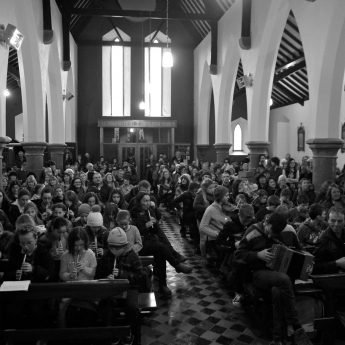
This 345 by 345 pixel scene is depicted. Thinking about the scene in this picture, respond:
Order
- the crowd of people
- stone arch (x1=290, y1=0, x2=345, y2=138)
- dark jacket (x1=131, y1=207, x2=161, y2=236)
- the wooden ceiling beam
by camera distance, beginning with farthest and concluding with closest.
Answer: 1. the wooden ceiling beam
2. stone arch (x1=290, y1=0, x2=345, y2=138)
3. dark jacket (x1=131, y1=207, x2=161, y2=236)
4. the crowd of people

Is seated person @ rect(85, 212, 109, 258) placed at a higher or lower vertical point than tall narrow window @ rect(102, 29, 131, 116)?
lower

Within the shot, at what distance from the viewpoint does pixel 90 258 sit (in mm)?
4367

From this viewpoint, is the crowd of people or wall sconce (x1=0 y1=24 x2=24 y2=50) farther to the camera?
wall sconce (x1=0 y1=24 x2=24 y2=50)

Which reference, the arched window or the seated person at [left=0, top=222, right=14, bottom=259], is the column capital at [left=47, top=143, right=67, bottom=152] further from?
the arched window

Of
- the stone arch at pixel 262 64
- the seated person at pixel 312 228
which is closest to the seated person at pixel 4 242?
the seated person at pixel 312 228

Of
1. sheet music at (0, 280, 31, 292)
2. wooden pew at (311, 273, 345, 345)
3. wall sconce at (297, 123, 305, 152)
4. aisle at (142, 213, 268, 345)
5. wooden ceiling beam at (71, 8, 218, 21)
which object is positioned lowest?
aisle at (142, 213, 268, 345)

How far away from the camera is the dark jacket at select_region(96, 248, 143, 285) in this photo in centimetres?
434

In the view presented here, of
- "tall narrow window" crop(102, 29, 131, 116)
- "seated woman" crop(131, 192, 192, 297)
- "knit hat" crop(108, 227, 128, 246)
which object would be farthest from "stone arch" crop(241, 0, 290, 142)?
"tall narrow window" crop(102, 29, 131, 116)

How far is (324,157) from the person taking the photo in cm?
859

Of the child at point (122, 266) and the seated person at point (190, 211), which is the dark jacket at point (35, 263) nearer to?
the child at point (122, 266)

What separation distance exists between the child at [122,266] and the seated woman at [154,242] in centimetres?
128

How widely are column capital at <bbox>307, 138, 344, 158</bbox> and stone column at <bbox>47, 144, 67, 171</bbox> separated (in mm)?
9314

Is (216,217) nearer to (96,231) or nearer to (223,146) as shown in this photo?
(96,231)

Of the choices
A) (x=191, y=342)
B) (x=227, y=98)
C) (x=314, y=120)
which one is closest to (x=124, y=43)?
(x=227, y=98)
